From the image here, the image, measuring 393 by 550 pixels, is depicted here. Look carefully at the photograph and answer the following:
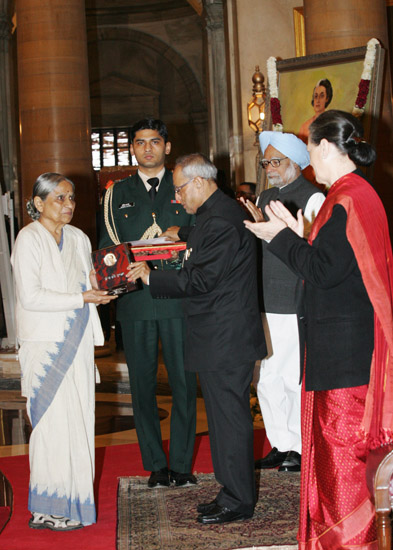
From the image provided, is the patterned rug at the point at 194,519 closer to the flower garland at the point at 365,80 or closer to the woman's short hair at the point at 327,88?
the flower garland at the point at 365,80

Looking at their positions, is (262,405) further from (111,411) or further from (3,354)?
(3,354)

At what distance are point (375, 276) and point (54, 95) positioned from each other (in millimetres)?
9044

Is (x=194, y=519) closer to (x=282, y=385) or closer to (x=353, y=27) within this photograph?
(x=282, y=385)

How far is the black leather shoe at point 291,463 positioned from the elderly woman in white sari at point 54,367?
1.47 metres

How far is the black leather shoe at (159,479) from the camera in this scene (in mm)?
4941

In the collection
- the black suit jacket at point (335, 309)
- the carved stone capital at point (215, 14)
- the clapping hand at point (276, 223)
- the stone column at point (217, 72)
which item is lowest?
the black suit jacket at point (335, 309)

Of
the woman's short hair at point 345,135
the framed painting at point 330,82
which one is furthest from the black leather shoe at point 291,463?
the framed painting at point 330,82

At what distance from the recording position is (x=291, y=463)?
206 inches

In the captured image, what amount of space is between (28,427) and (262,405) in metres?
2.97

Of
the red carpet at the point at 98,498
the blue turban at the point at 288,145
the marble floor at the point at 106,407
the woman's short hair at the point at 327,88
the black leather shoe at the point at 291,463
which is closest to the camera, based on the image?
the red carpet at the point at 98,498

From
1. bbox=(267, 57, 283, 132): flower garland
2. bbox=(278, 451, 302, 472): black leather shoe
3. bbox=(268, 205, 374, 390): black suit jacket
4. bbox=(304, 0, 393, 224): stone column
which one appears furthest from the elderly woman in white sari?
bbox=(304, 0, 393, 224): stone column

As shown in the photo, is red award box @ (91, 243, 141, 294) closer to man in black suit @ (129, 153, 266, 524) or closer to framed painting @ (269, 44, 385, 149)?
man in black suit @ (129, 153, 266, 524)

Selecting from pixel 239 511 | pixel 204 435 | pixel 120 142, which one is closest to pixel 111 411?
pixel 204 435

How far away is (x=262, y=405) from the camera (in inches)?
211
